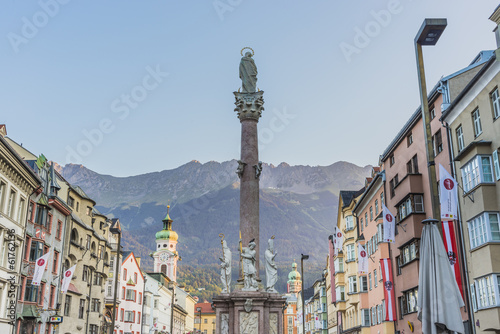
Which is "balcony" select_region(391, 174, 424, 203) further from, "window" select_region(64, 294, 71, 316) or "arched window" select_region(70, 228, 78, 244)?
"window" select_region(64, 294, 71, 316)

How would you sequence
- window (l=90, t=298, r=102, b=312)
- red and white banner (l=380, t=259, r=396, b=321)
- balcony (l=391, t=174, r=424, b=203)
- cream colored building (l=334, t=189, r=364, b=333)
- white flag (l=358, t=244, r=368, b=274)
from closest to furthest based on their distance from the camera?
balcony (l=391, t=174, r=424, b=203) < red and white banner (l=380, t=259, r=396, b=321) < white flag (l=358, t=244, r=368, b=274) < cream colored building (l=334, t=189, r=364, b=333) < window (l=90, t=298, r=102, b=312)

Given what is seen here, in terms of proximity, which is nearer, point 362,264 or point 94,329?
point 362,264

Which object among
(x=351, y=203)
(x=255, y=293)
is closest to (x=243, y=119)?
(x=255, y=293)

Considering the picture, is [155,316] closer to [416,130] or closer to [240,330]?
[416,130]

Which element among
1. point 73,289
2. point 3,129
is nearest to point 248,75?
point 3,129

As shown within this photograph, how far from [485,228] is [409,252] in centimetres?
1107

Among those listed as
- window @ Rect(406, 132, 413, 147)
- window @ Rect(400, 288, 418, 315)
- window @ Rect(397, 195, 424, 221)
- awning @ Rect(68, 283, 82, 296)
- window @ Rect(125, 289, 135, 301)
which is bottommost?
window @ Rect(400, 288, 418, 315)

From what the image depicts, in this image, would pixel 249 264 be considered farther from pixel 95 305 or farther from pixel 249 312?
pixel 95 305

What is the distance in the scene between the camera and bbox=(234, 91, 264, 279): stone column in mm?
25016

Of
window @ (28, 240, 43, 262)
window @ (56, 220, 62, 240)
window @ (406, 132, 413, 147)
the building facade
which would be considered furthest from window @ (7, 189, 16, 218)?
window @ (406, 132, 413, 147)

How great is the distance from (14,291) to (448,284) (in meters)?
30.6

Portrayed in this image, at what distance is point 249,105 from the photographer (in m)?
27.2

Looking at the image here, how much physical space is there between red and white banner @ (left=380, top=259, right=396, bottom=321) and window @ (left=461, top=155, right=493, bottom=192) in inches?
509

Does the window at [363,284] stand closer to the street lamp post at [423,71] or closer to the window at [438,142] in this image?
the window at [438,142]
